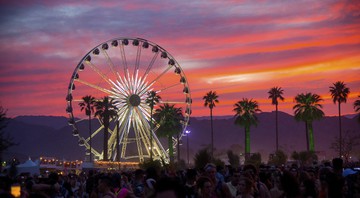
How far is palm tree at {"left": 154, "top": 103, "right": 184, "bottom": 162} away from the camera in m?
93.9

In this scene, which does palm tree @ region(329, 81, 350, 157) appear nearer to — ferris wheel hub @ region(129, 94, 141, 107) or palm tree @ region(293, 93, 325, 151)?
palm tree @ region(293, 93, 325, 151)

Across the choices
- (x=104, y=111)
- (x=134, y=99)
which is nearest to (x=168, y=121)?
(x=104, y=111)

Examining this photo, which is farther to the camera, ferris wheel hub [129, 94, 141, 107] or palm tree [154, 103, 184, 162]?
palm tree [154, 103, 184, 162]

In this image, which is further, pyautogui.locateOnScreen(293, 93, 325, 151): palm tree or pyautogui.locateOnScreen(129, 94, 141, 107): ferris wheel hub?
pyautogui.locateOnScreen(293, 93, 325, 151): palm tree

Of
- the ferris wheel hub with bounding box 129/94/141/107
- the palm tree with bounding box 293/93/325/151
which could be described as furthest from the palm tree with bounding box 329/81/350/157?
the ferris wheel hub with bounding box 129/94/141/107

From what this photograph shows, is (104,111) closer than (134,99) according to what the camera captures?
No

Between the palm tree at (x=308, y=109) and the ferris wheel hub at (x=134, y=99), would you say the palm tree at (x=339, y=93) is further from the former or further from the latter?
the ferris wheel hub at (x=134, y=99)

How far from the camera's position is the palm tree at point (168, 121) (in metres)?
93.9

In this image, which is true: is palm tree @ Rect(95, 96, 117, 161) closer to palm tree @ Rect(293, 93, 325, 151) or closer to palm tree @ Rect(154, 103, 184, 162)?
palm tree @ Rect(154, 103, 184, 162)

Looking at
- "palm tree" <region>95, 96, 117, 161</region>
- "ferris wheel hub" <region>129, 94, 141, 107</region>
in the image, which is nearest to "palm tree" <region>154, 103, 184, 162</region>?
"palm tree" <region>95, 96, 117, 161</region>

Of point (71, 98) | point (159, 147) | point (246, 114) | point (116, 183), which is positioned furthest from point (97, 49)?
point (116, 183)

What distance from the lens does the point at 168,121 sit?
94.7 meters

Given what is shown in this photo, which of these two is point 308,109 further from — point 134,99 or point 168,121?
point 134,99

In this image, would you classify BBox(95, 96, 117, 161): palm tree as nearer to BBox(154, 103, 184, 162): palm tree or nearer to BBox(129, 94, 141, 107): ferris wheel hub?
BBox(154, 103, 184, 162): palm tree
